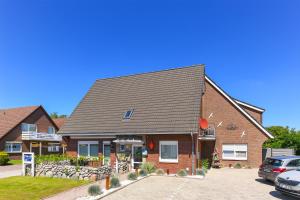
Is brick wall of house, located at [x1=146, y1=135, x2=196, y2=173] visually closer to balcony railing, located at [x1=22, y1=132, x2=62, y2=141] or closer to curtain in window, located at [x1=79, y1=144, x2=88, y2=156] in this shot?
curtain in window, located at [x1=79, y1=144, x2=88, y2=156]

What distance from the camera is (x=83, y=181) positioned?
1889cm

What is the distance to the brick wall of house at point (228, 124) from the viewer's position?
2575cm

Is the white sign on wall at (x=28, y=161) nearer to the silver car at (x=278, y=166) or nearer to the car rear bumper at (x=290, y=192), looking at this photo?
the silver car at (x=278, y=166)

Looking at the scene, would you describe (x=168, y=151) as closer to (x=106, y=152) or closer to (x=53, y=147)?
(x=106, y=152)

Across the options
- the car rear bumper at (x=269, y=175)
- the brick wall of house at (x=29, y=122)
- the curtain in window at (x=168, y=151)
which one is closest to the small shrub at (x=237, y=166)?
the curtain in window at (x=168, y=151)

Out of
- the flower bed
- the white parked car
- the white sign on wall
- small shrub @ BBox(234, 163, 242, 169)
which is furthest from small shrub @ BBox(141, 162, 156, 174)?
the white parked car

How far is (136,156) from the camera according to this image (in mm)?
23453

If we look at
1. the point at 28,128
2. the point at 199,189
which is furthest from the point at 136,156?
the point at 28,128

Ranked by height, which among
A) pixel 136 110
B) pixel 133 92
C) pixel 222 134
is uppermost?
pixel 133 92

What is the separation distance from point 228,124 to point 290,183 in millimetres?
13849

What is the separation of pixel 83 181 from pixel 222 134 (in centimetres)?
1386

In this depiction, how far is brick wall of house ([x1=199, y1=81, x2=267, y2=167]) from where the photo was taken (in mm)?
25750

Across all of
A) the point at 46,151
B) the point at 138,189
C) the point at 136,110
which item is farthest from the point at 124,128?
the point at 46,151

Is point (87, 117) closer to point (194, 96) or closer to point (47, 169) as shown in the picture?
point (47, 169)
